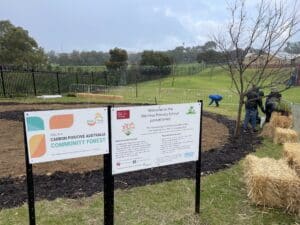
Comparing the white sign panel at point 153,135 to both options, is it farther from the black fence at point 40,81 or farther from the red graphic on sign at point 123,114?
the black fence at point 40,81

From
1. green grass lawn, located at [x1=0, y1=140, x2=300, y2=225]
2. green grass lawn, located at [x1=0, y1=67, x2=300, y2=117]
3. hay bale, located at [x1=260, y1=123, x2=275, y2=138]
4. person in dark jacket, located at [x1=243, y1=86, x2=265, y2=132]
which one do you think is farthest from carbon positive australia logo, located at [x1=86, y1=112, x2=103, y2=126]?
green grass lawn, located at [x1=0, y1=67, x2=300, y2=117]

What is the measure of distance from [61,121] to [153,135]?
43.2 inches

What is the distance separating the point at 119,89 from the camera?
28688 millimetres

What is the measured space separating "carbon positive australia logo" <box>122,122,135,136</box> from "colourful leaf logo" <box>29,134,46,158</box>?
0.86 meters

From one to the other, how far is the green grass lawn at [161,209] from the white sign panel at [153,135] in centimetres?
80

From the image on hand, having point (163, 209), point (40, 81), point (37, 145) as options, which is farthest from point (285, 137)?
point (40, 81)

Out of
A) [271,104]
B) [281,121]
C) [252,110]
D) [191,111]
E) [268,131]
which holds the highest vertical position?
[191,111]

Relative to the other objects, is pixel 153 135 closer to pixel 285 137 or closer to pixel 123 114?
pixel 123 114

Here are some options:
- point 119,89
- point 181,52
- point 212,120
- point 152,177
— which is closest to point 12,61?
point 119,89

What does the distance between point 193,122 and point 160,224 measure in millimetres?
1286

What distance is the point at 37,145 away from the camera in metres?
3.42

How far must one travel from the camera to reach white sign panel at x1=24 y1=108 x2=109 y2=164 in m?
3.39

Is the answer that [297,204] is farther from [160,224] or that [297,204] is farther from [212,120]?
[212,120]

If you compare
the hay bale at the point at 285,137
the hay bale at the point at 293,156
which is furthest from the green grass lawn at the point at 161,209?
the hay bale at the point at 285,137
